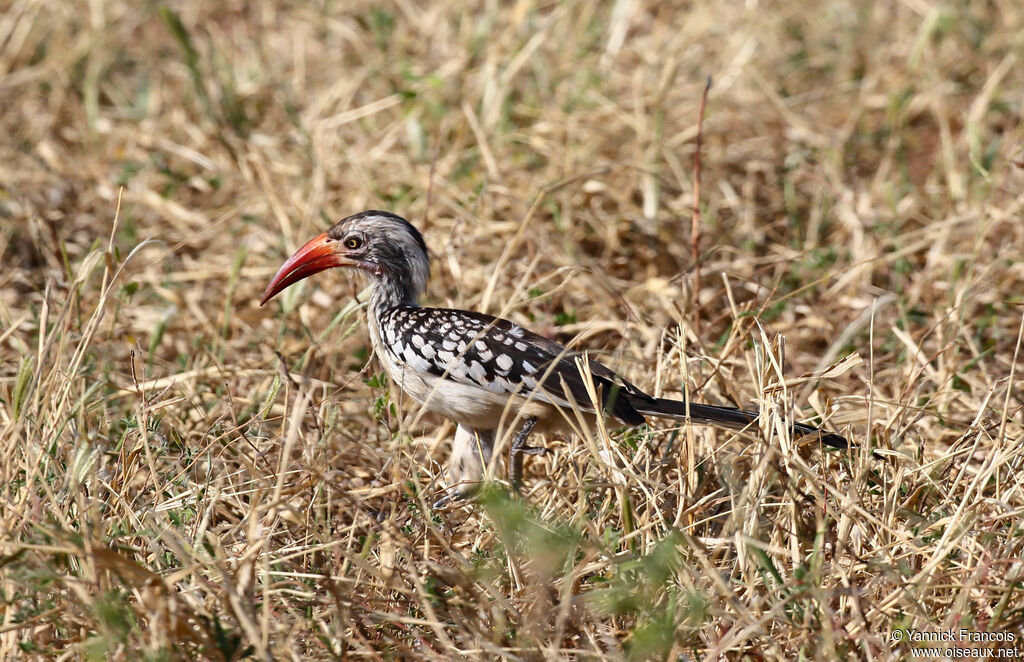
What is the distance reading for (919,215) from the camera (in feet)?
16.5

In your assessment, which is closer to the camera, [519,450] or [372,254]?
[519,450]

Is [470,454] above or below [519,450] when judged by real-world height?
below

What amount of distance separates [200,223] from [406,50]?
1.62 metres

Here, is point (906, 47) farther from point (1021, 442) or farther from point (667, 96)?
point (1021, 442)

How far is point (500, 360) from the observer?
335cm

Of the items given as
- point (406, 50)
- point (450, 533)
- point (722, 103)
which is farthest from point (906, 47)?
point (450, 533)

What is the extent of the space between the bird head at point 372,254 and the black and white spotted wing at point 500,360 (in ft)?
1.26

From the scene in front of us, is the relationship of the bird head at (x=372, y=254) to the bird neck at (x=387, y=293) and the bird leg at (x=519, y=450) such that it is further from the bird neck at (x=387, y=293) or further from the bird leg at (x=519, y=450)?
the bird leg at (x=519, y=450)

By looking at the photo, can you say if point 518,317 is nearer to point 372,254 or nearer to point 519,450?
point 372,254

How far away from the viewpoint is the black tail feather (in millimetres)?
3057

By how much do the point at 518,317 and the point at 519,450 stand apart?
42.5 inches

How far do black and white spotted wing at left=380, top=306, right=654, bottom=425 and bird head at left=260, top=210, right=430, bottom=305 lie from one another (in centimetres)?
38

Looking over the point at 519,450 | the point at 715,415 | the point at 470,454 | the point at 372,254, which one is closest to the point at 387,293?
the point at 372,254

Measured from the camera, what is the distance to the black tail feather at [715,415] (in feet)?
10.0
